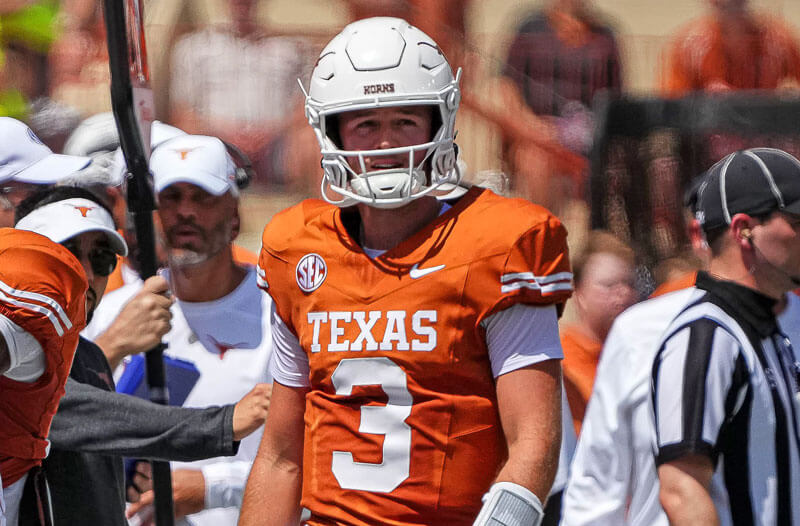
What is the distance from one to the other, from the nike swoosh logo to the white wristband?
46cm

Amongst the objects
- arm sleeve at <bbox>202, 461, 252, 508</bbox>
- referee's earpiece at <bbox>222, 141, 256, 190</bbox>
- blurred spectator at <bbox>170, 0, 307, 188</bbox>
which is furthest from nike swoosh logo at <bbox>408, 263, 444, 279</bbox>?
blurred spectator at <bbox>170, 0, 307, 188</bbox>

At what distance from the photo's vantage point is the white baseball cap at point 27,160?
368 centimetres

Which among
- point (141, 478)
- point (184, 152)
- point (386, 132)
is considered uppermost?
point (386, 132)

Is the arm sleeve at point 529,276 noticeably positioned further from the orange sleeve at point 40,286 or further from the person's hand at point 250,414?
the person's hand at point 250,414

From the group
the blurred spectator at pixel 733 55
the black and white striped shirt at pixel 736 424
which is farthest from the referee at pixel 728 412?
the blurred spectator at pixel 733 55

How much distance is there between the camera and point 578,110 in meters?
7.82

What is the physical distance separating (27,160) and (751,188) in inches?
77.9

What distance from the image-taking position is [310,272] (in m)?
2.92

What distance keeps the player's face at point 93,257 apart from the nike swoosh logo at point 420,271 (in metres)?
1.09

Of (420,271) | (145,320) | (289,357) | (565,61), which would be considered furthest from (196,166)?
(565,61)

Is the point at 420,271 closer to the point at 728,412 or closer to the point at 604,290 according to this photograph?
the point at 728,412

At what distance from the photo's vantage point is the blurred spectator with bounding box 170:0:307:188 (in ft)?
26.1

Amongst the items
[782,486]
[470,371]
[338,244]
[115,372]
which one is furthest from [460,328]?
[115,372]

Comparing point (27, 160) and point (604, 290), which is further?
point (604, 290)
